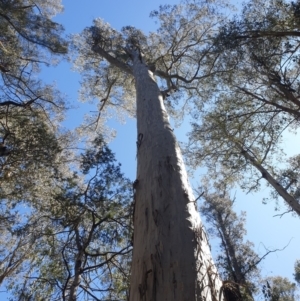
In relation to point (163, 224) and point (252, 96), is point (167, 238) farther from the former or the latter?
point (252, 96)

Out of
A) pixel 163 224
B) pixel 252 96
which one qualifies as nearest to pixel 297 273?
pixel 252 96

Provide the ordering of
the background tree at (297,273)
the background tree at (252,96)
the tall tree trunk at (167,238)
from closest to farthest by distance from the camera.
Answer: the tall tree trunk at (167,238) < the background tree at (252,96) < the background tree at (297,273)

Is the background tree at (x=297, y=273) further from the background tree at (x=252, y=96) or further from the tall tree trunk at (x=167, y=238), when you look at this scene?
the tall tree trunk at (x=167, y=238)

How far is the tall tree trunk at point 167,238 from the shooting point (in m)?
1.61

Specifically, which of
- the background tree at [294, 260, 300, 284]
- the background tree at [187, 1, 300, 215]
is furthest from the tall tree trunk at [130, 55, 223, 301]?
the background tree at [294, 260, 300, 284]

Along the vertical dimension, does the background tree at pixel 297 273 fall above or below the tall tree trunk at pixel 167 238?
above

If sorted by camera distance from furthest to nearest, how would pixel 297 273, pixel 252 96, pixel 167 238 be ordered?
pixel 297 273, pixel 252 96, pixel 167 238

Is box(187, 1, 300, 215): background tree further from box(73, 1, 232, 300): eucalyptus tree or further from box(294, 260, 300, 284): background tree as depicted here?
box(294, 260, 300, 284): background tree

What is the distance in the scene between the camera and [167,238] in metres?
1.88

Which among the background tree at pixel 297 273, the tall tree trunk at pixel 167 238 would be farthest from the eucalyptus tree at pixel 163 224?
the background tree at pixel 297 273

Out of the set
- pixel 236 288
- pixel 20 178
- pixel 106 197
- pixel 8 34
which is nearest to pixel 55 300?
pixel 106 197

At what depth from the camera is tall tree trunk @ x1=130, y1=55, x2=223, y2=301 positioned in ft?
5.30

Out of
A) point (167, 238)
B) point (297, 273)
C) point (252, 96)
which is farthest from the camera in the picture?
point (297, 273)

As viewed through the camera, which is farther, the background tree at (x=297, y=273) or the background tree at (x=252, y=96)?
the background tree at (x=297, y=273)
